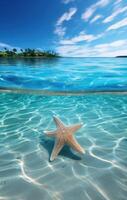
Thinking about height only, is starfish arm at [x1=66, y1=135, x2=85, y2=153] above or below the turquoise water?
above

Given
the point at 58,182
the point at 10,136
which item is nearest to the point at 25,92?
the point at 10,136

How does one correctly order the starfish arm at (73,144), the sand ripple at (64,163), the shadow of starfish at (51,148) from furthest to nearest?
the shadow of starfish at (51,148) < the starfish arm at (73,144) < the sand ripple at (64,163)

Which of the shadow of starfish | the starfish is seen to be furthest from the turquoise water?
the starfish

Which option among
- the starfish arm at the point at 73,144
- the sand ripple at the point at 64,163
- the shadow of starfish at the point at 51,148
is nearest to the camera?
the sand ripple at the point at 64,163

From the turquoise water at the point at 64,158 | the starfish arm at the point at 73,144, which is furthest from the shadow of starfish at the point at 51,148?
the starfish arm at the point at 73,144

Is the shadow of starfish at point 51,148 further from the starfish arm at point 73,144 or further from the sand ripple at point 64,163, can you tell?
the starfish arm at point 73,144

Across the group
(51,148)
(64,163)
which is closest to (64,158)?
(64,163)

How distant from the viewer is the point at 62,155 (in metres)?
4.03

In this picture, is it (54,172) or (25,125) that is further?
(25,125)

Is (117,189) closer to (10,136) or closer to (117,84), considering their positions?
(10,136)

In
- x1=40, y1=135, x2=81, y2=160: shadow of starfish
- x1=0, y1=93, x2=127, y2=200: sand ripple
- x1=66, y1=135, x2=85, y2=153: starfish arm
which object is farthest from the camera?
x1=40, y1=135, x2=81, y2=160: shadow of starfish

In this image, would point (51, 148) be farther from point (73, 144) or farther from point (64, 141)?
point (73, 144)

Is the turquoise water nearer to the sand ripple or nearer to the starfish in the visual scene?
the sand ripple

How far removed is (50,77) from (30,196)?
1357 centimetres
